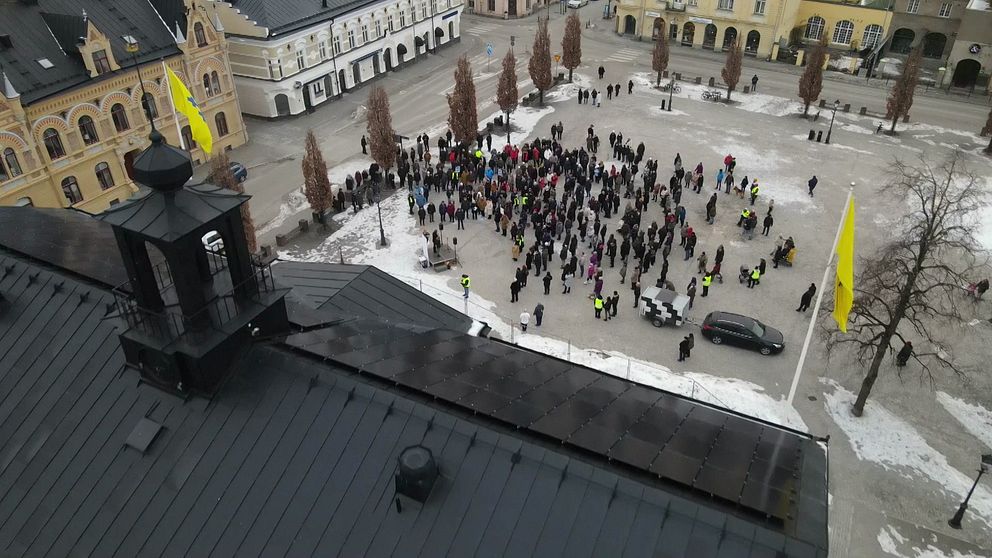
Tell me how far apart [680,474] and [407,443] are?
4.12 m

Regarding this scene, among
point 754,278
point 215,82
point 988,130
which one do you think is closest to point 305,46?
point 215,82

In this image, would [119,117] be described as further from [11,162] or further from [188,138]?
[11,162]

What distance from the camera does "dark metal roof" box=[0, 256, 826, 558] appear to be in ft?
32.9

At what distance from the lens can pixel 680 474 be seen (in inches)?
413

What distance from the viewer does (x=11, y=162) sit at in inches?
1347

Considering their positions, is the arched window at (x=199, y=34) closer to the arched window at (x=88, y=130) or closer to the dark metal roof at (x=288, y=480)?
the arched window at (x=88, y=130)

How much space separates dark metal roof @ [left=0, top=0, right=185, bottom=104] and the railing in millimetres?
28675

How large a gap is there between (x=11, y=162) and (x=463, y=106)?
76.5 ft

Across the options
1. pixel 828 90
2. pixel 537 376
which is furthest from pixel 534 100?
pixel 537 376

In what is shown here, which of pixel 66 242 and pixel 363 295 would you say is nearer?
pixel 66 242

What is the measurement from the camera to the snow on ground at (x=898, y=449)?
22.0m

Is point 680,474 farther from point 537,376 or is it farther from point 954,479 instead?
point 954,479

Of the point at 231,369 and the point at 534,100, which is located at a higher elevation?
the point at 231,369

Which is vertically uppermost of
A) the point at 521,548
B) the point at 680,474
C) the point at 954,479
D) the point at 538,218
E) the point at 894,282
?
the point at 680,474
